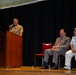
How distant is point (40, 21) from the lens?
29.6 feet

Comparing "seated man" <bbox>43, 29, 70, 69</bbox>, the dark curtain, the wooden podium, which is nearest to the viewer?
the wooden podium

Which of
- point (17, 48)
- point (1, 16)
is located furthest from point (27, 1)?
point (17, 48)

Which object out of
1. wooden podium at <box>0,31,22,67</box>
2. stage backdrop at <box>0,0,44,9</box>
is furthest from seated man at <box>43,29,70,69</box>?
stage backdrop at <box>0,0,44,9</box>

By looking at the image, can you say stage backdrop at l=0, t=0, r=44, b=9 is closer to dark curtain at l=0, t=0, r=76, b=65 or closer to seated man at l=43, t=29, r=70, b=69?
dark curtain at l=0, t=0, r=76, b=65

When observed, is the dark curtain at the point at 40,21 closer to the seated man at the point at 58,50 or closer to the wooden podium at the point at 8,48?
the seated man at the point at 58,50

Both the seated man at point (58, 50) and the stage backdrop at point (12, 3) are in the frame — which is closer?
the seated man at point (58, 50)

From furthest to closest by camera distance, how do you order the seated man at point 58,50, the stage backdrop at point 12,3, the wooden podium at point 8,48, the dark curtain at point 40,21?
the stage backdrop at point 12,3 < the dark curtain at point 40,21 < the seated man at point 58,50 < the wooden podium at point 8,48

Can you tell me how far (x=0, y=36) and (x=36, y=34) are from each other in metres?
2.06

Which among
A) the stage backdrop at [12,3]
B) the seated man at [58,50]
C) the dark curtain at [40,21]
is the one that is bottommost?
the seated man at [58,50]

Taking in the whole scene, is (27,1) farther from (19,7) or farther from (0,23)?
(0,23)

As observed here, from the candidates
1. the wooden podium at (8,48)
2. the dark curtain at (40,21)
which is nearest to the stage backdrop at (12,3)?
the dark curtain at (40,21)

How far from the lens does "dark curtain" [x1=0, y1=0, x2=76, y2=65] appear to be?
8.70 metres

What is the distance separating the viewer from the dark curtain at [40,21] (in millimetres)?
8695

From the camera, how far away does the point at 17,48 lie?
25.1 ft
